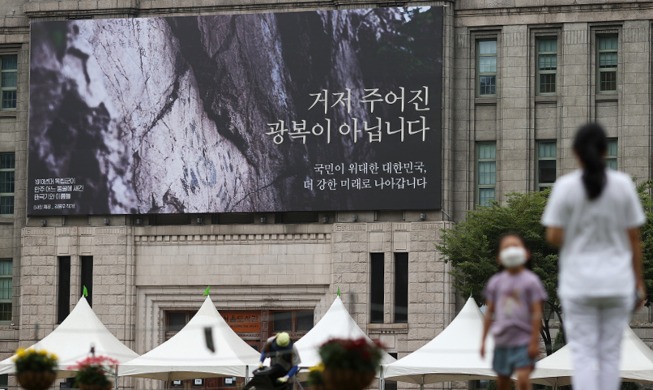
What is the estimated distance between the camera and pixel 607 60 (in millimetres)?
47750

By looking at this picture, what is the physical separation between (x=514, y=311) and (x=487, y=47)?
1425 inches

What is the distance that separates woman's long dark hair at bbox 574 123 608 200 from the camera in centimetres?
1090

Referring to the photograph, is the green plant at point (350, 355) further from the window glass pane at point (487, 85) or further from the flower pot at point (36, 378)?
the window glass pane at point (487, 85)

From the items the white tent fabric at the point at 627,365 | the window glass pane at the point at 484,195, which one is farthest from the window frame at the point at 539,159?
the white tent fabric at the point at 627,365

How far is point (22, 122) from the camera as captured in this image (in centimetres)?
5159

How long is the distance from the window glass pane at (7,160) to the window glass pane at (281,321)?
991cm

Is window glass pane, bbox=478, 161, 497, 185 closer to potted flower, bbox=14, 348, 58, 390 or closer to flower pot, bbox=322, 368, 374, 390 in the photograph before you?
potted flower, bbox=14, 348, 58, 390

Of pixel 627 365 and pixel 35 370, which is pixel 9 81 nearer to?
pixel 627 365

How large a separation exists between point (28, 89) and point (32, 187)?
10.1 ft

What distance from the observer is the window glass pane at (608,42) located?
47719 millimetres

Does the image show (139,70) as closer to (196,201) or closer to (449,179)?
(196,201)

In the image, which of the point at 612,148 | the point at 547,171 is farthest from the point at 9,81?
the point at 612,148

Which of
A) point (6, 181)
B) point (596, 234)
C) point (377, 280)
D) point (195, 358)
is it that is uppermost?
point (6, 181)

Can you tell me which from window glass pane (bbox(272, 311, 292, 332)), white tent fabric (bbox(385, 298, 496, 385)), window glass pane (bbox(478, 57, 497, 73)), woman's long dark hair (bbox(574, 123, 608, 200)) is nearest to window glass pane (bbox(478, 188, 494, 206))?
window glass pane (bbox(478, 57, 497, 73))
